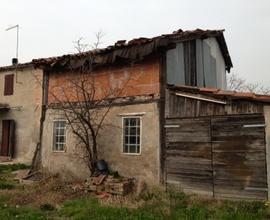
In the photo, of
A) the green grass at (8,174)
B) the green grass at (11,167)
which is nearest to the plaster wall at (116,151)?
the green grass at (8,174)

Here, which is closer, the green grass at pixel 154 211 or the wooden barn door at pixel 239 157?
the green grass at pixel 154 211

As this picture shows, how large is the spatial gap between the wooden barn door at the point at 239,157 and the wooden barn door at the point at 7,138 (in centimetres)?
1131

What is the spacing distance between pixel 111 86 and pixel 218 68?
7.35 metres

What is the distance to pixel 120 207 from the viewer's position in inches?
340

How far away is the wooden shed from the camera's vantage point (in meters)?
8.91

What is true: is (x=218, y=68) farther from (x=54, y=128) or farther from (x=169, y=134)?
(x=54, y=128)

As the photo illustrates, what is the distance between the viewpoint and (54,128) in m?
13.9

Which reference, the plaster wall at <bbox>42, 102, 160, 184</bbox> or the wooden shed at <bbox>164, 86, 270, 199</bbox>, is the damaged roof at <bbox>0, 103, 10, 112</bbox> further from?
the wooden shed at <bbox>164, 86, 270, 199</bbox>

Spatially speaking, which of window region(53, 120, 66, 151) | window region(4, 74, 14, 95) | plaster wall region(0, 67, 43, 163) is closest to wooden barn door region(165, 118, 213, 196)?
window region(53, 120, 66, 151)

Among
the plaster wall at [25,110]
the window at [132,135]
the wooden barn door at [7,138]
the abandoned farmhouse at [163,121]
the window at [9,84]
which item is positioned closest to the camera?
the abandoned farmhouse at [163,121]

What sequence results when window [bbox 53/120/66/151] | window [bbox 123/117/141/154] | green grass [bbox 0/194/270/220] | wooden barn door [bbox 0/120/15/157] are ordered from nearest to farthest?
green grass [bbox 0/194/270/220] < window [bbox 123/117/141/154] < window [bbox 53/120/66/151] < wooden barn door [bbox 0/120/15/157]

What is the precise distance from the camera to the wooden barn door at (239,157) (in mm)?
8859

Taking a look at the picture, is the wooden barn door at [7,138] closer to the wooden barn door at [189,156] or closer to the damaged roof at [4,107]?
the damaged roof at [4,107]

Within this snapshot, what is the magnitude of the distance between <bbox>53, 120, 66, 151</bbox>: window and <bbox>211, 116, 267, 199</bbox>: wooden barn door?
658 cm
